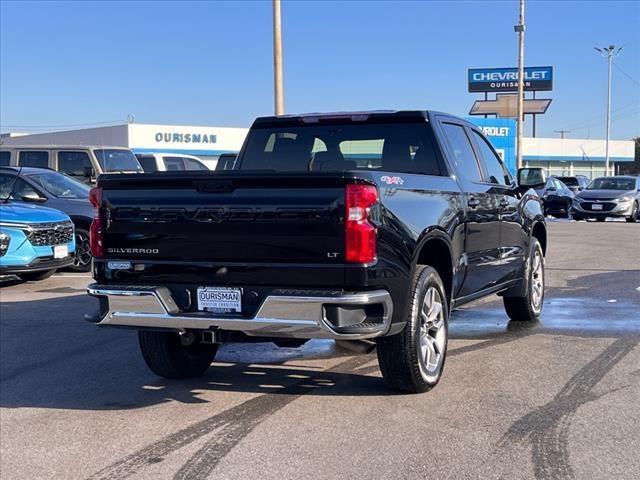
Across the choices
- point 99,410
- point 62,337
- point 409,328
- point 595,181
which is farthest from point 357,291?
point 595,181

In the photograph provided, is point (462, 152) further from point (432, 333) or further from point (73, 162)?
point (73, 162)

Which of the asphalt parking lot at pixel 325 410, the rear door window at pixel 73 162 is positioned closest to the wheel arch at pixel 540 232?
the asphalt parking lot at pixel 325 410

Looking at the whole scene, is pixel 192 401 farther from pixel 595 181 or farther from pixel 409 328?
pixel 595 181

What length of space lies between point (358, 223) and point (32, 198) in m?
9.10

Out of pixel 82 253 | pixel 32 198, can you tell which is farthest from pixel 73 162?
pixel 32 198

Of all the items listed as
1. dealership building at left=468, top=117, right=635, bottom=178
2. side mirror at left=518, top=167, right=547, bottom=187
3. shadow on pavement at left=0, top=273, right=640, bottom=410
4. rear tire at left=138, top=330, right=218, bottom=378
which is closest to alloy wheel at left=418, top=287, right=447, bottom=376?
shadow on pavement at left=0, top=273, right=640, bottom=410

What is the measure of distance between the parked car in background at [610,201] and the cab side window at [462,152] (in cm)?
1957

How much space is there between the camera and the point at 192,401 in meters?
5.64

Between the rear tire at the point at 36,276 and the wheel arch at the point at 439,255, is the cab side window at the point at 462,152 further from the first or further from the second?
the rear tire at the point at 36,276

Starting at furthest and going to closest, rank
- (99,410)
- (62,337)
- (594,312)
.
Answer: (594,312)
(62,337)
(99,410)

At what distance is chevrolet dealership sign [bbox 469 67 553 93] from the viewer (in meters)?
61.8

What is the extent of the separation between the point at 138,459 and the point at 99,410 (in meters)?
1.12

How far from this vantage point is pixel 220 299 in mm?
4984

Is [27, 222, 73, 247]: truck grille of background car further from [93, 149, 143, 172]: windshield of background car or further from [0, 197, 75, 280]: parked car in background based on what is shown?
[93, 149, 143, 172]: windshield of background car
